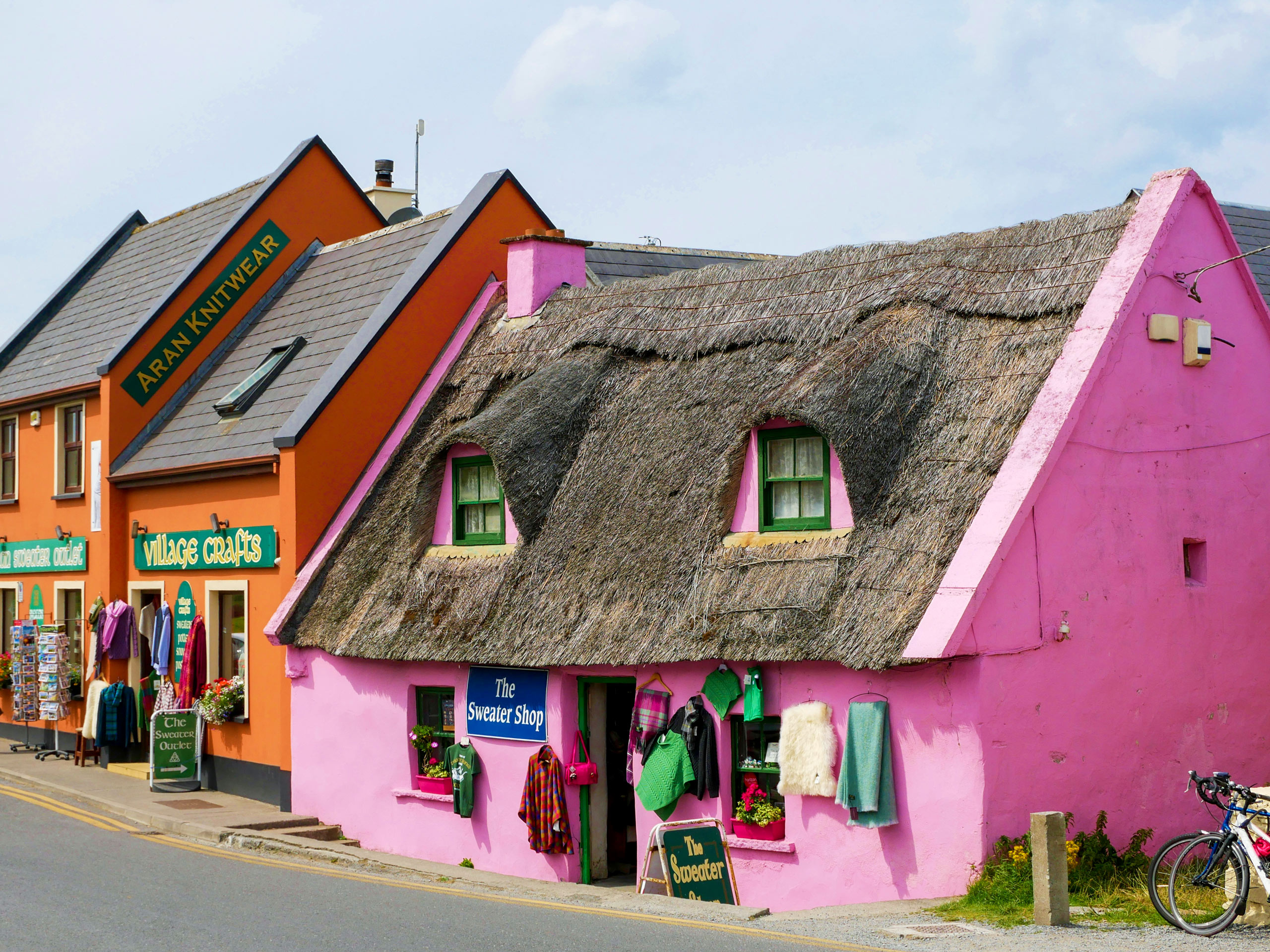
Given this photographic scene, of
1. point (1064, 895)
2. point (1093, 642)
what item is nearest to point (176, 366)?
point (1093, 642)

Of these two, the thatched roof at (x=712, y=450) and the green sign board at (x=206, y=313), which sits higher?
the green sign board at (x=206, y=313)

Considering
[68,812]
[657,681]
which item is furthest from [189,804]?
[657,681]

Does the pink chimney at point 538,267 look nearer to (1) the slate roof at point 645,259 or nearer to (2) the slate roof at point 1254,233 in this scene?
(1) the slate roof at point 645,259

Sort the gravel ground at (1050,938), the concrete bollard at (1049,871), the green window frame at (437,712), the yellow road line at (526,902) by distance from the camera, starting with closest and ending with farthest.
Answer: the gravel ground at (1050,938) → the yellow road line at (526,902) → the concrete bollard at (1049,871) → the green window frame at (437,712)

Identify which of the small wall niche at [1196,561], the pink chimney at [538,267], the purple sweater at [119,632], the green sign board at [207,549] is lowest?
the purple sweater at [119,632]

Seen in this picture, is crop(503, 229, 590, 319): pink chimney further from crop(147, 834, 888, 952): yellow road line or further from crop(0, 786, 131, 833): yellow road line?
crop(0, 786, 131, 833): yellow road line

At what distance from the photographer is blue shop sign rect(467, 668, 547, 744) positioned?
1536 centimetres

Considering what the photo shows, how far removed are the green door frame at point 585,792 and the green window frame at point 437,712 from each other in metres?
2.10

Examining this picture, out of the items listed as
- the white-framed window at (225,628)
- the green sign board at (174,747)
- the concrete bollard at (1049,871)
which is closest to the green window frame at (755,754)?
the concrete bollard at (1049,871)

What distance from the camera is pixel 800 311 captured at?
15.5m

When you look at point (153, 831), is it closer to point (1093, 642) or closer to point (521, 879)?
point (521, 879)

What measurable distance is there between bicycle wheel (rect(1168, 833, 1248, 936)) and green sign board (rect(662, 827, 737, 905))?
387cm

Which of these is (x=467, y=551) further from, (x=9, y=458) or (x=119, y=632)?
(x=9, y=458)

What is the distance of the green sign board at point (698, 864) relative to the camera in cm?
1253
